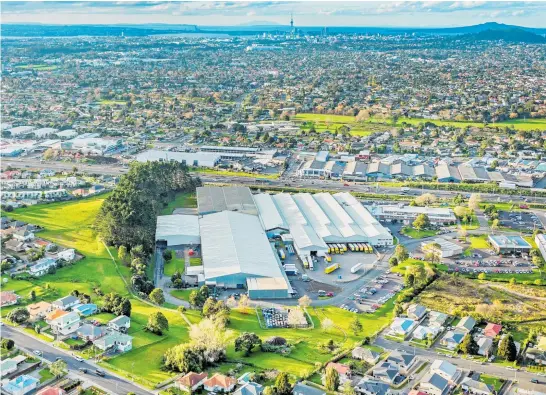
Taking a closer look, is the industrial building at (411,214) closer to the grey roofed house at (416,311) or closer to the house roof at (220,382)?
the grey roofed house at (416,311)

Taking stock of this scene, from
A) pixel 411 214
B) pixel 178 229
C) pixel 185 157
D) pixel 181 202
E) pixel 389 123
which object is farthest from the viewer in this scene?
pixel 389 123

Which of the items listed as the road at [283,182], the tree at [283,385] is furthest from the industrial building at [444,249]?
the tree at [283,385]

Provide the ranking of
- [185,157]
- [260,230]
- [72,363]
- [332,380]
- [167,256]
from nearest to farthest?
[332,380] → [72,363] → [167,256] → [260,230] → [185,157]

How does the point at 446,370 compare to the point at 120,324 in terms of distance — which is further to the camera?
the point at 120,324

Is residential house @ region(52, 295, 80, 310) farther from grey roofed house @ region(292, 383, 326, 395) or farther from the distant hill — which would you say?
the distant hill

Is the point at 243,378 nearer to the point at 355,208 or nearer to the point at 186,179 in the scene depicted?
the point at 355,208

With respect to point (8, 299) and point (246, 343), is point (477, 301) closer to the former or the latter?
point (246, 343)

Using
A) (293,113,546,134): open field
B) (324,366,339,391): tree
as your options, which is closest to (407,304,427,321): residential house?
(324,366,339,391): tree

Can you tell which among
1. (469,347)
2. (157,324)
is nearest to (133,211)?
(157,324)
